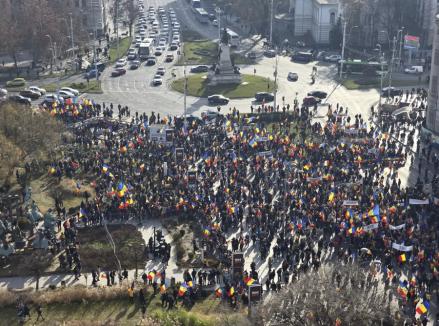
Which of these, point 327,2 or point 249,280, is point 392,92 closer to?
point 327,2

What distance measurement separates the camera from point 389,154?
59906 mm


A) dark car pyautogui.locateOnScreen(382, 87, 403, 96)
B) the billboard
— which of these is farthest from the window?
dark car pyautogui.locateOnScreen(382, 87, 403, 96)

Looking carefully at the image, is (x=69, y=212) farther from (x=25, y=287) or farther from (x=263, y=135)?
(x=263, y=135)

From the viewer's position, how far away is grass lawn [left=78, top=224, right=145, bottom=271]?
→ 43312mm

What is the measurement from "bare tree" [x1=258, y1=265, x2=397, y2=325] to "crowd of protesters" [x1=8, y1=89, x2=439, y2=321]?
9.66 feet

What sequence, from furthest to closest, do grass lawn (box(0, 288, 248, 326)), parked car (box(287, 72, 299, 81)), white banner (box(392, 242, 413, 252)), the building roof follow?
the building roof → parked car (box(287, 72, 299, 81)) → white banner (box(392, 242, 413, 252)) → grass lawn (box(0, 288, 248, 326))

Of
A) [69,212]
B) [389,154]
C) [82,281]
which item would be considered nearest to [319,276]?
[82,281]

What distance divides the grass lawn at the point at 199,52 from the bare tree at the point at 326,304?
70610mm

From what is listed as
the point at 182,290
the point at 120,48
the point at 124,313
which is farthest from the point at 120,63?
the point at 124,313

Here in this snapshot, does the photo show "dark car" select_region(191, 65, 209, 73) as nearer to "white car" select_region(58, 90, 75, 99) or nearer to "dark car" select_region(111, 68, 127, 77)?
"dark car" select_region(111, 68, 127, 77)

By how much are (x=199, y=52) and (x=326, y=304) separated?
82.5 m

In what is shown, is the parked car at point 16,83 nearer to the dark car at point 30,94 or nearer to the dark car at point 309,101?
the dark car at point 30,94

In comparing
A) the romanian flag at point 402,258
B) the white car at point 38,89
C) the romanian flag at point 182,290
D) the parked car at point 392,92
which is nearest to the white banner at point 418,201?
the romanian flag at point 402,258

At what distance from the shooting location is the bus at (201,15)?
13738 centimetres
